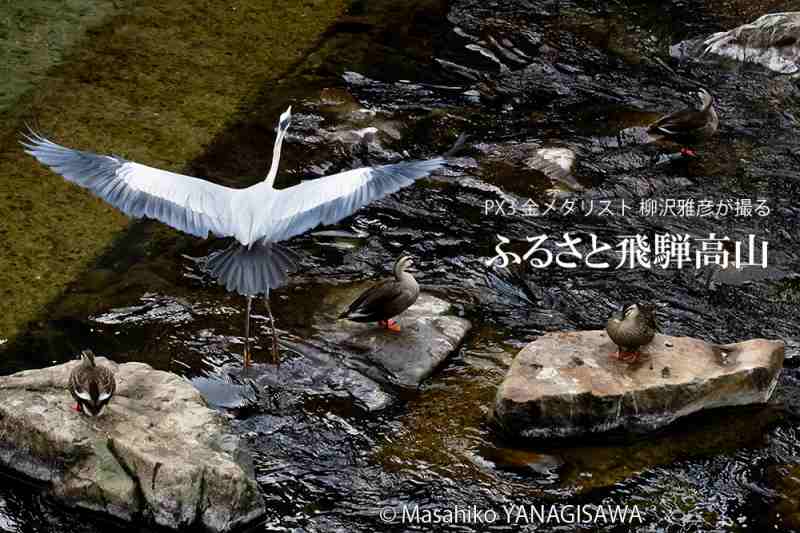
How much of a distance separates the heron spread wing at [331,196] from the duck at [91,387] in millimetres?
1457

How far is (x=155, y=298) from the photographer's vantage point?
7.65m

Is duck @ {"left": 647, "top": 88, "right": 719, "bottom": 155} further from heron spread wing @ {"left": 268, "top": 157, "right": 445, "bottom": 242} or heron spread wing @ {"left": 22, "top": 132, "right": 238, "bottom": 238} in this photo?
heron spread wing @ {"left": 22, "top": 132, "right": 238, "bottom": 238}

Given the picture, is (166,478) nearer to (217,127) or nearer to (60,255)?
(60,255)

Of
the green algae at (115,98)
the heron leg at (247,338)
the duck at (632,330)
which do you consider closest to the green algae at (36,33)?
the green algae at (115,98)

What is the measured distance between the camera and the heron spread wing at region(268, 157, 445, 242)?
7.05 m

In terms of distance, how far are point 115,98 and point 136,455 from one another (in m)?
5.30

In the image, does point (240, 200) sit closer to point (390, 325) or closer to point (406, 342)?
point (390, 325)

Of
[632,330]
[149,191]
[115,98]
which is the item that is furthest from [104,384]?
[115,98]

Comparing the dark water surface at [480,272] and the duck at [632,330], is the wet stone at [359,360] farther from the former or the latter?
→ the duck at [632,330]

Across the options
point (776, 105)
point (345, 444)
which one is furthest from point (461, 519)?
point (776, 105)

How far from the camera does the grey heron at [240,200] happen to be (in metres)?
6.97

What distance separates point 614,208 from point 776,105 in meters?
2.43

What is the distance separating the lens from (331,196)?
23.6 feet

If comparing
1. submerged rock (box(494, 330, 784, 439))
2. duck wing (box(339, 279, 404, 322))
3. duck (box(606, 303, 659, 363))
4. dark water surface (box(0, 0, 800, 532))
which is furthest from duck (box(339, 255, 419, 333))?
duck (box(606, 303, 659, 363))
